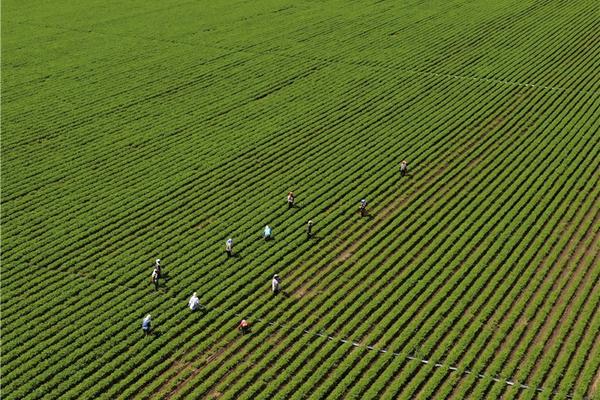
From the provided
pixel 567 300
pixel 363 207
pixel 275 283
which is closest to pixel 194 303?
pixel 275 283

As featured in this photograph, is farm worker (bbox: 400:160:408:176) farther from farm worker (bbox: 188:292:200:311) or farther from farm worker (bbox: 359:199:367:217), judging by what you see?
farm worker (bbox: 188:292:200:311)

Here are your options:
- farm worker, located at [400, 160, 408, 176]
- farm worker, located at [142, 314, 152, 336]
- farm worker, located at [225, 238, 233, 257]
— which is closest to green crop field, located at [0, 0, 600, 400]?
farm worker, located at [142, 314, 152, 336]

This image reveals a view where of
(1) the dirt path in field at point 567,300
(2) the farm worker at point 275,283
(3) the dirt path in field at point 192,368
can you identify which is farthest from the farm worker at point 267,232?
(1) the dirt path in field at point 567,300

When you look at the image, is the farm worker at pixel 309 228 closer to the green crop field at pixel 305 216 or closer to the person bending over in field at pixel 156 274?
the green crop field at pixel 305 216

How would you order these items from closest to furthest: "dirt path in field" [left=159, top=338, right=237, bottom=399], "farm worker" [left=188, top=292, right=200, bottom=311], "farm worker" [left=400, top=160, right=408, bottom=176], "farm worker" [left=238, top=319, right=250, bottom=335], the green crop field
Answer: "dirt path in field" [left=159, top=338, right=237, bottom=399]
the green crop field
"farm worker" [left=238, top=319, right=250, bottom=335]
"farm worker" [left=188, top=292, right=200, bottom=311]
"farm worker" [left=400, top=160, right=408, bottom=176]

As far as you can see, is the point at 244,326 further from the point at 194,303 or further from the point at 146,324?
the point at 146,324
